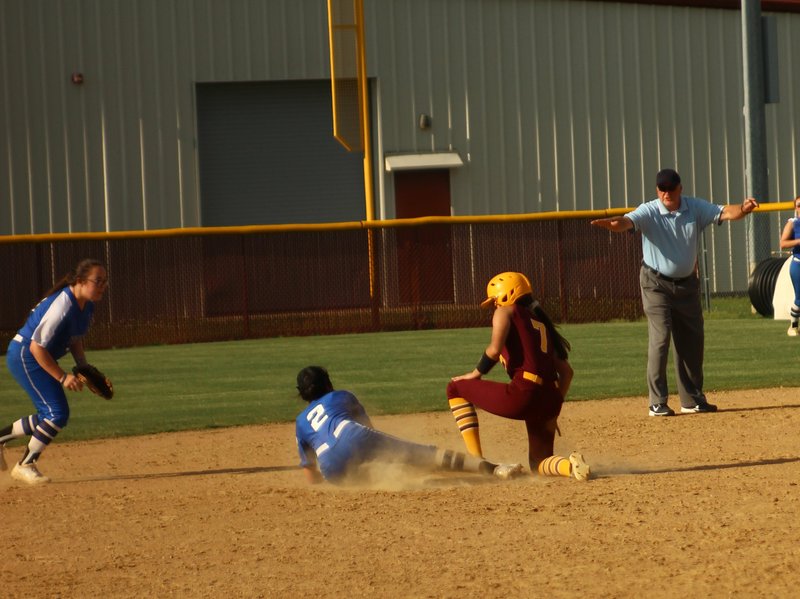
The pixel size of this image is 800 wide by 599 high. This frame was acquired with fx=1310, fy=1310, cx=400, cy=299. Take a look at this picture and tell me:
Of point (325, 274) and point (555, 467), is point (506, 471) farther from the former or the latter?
point (325, 274)

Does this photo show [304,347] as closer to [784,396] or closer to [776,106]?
[784,396]

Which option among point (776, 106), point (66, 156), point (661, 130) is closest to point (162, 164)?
point (66, 156)

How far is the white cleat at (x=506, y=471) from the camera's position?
26.5 feet

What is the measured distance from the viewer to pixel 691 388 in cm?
1095

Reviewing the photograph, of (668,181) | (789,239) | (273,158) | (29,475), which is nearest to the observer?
(29,475)

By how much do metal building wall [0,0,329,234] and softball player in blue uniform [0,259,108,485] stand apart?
16953 millimetres

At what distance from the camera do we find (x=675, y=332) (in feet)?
35.7

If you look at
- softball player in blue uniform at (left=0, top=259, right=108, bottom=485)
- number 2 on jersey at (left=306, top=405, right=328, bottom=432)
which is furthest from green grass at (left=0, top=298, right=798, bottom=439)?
number 2 on jersey at (left=306, top=405, right=328, bottom=432)

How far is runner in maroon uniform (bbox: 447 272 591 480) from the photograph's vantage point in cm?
773

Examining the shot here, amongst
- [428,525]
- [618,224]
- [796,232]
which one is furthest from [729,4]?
[428,525]

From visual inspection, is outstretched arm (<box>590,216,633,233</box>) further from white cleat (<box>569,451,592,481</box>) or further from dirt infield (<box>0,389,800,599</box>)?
white cleat (<box>569,451,592,481</box>)

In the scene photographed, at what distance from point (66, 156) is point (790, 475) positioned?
19793mm

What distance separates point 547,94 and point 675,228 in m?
15.9

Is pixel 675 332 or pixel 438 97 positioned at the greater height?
pixel 438 97
